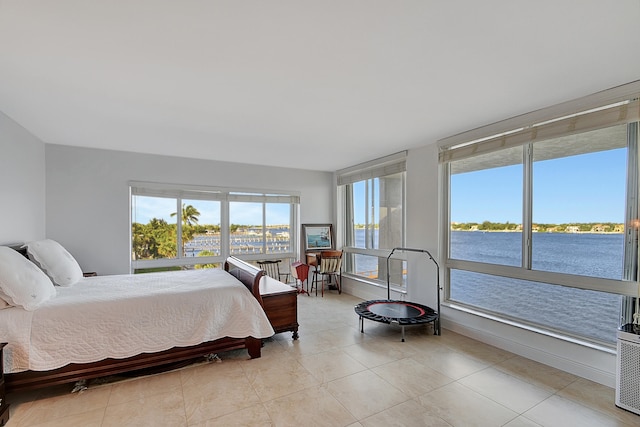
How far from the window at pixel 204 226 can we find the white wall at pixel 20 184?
1095 millimetres

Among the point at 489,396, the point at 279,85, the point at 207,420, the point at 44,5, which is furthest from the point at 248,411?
the point at 44,5

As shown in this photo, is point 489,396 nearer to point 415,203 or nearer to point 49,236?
point 415,203

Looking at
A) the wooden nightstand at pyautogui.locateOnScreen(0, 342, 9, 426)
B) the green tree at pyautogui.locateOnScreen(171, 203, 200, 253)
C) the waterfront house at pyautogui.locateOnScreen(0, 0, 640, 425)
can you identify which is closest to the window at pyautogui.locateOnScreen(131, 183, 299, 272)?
the green tree at pyautogui.locateOnScreen(171, 203, 200, 253)

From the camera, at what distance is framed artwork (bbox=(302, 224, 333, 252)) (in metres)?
6.04

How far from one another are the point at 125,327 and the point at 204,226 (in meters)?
2.89

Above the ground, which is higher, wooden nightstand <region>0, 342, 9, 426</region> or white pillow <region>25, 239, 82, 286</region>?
white pillow <region>25, 239, 82, 286</region>

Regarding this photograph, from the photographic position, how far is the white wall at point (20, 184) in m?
3.00

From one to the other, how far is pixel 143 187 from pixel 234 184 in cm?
145

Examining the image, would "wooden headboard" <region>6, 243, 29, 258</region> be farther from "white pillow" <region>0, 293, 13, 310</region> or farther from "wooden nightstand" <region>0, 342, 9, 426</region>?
"wooden nightstand" <region>0, 342, 9, 426</region>

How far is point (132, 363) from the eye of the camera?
2553 millimetres

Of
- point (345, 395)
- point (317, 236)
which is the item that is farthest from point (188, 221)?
point (345, 395)

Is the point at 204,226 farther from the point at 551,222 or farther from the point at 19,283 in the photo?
the point at 551,222

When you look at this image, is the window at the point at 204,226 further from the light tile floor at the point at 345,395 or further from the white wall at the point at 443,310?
the light tile floor at the point at 345,395

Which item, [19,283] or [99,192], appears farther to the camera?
[99,192]
